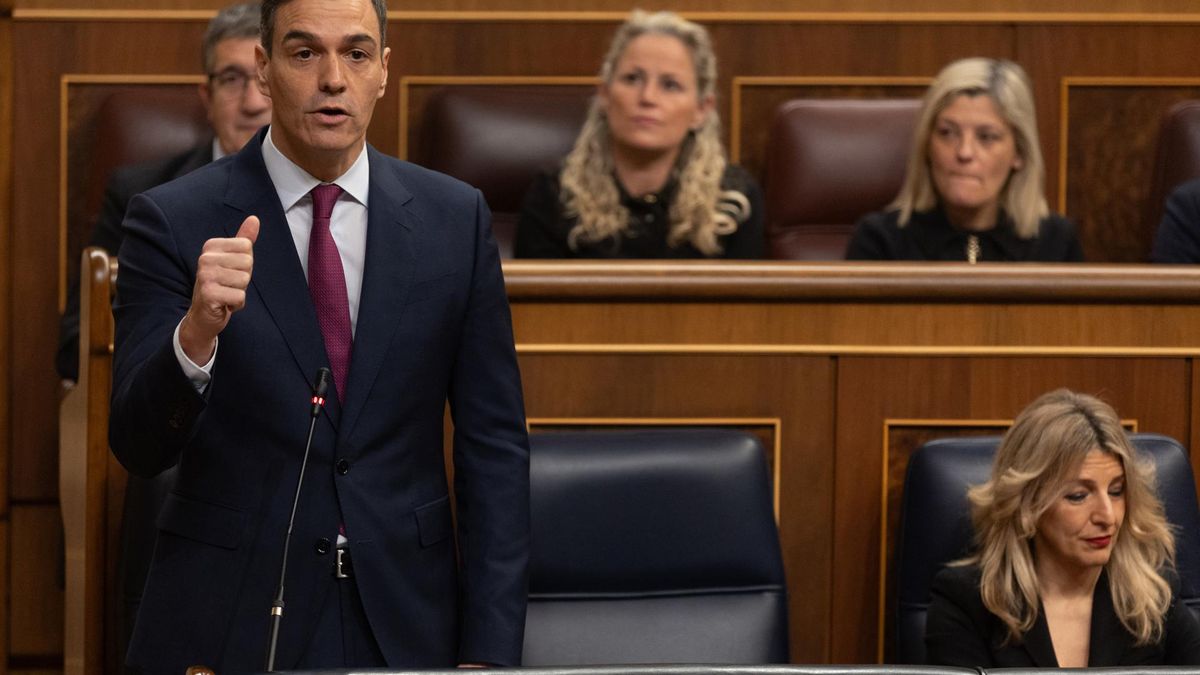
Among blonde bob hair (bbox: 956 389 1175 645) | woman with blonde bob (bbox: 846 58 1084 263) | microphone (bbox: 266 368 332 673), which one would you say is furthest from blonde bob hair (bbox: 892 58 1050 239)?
microphone (bbox: 266 368 332 673)

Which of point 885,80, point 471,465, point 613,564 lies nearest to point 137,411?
point 471,465

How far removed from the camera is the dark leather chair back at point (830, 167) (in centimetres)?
181

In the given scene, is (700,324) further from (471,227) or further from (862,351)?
(471,227)

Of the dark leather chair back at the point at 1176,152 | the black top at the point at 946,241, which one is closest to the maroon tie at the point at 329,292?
the black top at the point at 946,241

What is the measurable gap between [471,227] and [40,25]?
1.02 m

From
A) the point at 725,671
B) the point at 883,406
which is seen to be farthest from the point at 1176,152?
the point at 725,671

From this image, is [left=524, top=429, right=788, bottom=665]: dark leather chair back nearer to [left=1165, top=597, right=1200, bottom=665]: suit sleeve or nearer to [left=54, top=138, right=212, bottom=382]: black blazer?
[left=1165, top=597, right=1200, bottom=665]: suit sleeve

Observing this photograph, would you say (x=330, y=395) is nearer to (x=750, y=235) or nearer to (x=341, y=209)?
(x=341, y=209)

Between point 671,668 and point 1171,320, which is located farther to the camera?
point 1171,320

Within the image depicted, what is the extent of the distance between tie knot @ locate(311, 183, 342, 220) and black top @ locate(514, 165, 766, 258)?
731mm

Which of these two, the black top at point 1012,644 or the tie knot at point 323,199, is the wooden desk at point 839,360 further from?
the tie knot at point 323,199

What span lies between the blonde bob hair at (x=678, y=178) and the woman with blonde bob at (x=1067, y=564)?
1.64 ft

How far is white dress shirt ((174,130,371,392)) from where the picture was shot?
2.91 feet

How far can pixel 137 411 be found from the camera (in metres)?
0.81
